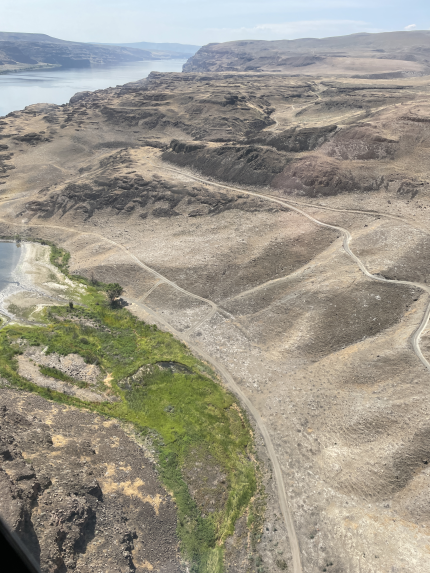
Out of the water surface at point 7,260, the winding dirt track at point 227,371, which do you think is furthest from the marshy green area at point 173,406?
the water surface at point 7,260

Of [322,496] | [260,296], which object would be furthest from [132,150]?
[322,496]

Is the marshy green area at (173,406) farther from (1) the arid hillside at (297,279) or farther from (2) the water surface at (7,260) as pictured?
(2) the water surface at (7,260)

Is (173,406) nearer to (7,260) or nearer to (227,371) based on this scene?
(227,371)

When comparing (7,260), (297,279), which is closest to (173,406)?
(297,279)

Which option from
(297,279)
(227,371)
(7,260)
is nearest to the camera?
(227,371)

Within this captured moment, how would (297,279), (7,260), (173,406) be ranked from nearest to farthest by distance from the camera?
1. (173,406)
2. (297,279)
3. (7,260)

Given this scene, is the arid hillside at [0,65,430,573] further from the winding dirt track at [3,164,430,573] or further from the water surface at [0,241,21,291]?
the water surface at [0,241,21,291]
